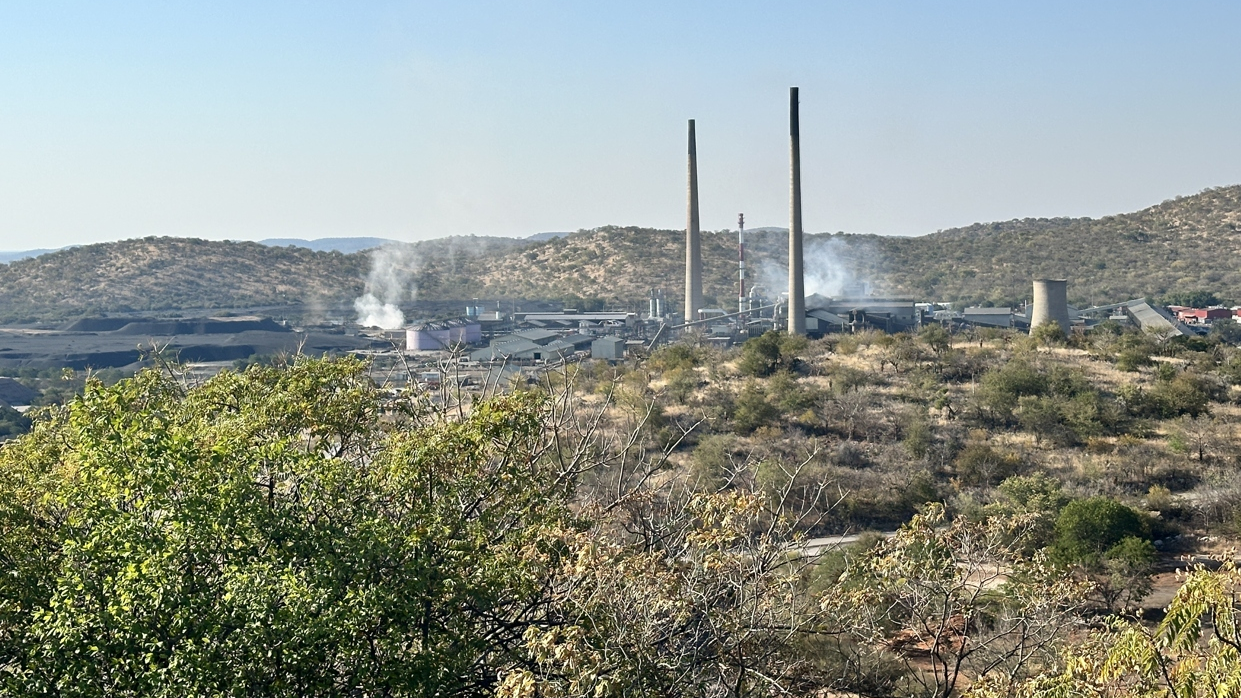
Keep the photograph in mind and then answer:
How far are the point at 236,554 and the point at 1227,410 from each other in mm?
29376

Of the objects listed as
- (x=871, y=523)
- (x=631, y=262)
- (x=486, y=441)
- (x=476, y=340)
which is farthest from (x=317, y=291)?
(x=486, y=441)

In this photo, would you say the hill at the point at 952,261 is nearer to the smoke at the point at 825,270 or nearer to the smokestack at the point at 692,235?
the smoke at the point at 825,270

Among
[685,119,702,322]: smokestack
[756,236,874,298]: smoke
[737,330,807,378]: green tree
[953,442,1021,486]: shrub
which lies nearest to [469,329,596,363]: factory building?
A: [685,119,702,322]: smokestack

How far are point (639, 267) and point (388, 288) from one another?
1790 cm

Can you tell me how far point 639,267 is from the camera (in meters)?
89.4

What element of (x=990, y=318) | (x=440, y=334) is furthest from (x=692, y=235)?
(x=990, y=318)

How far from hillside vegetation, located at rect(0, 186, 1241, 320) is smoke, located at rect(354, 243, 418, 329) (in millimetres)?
511

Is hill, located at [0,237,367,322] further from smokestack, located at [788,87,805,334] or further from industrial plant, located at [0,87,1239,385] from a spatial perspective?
smokestack, located at [788,87,805,334]

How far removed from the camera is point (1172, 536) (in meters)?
24.0

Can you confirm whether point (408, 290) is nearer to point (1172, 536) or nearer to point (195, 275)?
point (195, 275)

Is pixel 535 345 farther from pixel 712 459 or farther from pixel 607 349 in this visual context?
pixel 712 459

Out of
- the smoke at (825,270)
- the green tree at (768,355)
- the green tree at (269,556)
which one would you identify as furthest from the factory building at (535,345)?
the green tree at (269,556)

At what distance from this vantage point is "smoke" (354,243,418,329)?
2729 inches

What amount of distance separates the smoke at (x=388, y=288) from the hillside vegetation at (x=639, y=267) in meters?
0.51
